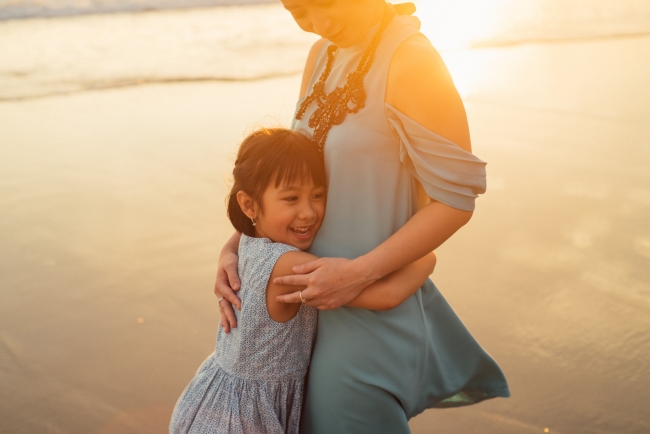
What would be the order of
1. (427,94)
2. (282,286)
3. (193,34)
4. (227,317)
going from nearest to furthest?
(427,94) → (282,286) → (227,317) → (193,34)

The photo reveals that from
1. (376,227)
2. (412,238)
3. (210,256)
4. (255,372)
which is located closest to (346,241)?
(376,227)

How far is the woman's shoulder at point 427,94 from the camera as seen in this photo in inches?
59.6

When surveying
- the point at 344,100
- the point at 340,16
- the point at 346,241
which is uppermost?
the point at 340,16

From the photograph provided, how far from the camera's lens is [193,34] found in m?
9.51

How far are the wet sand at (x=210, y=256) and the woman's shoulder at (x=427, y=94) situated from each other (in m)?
0.72

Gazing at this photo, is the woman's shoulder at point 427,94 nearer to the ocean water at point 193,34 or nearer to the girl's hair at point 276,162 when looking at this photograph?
the girl's hair at point 276,162

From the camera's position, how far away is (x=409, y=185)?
66.0 inches

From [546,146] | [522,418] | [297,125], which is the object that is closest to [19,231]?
[297,125]

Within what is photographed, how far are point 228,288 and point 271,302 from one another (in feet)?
0.69

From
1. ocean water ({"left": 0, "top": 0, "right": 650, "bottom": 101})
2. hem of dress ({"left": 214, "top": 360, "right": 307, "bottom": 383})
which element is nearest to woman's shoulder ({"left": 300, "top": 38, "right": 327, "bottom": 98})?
hem of dress ({"left": 214, "top": 360, "right": 307, "bottom": 383})

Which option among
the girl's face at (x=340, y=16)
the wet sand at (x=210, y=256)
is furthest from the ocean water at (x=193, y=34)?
the girl's face at (x=340, y=16)

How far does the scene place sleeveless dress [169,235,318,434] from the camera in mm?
1663

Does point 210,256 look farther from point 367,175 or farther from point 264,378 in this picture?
point 367,175

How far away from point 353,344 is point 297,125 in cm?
64
